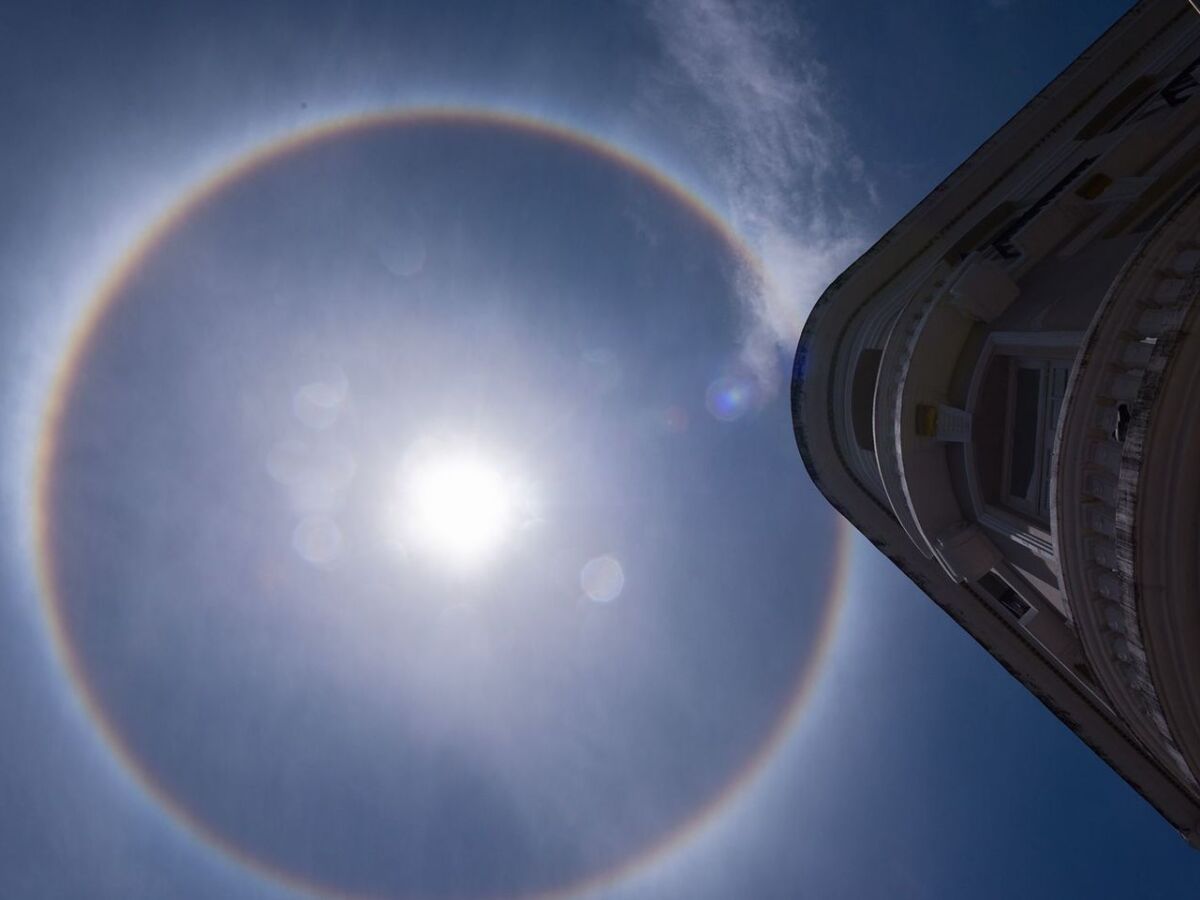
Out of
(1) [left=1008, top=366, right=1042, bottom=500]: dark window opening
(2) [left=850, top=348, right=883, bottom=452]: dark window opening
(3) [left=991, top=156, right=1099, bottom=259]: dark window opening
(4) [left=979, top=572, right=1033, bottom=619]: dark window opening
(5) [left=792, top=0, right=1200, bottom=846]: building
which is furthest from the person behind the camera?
(2) [left=850, top=348, right=883, bottom=452]: dark window opening

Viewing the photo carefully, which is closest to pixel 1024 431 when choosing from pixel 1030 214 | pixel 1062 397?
pixel 1062 397

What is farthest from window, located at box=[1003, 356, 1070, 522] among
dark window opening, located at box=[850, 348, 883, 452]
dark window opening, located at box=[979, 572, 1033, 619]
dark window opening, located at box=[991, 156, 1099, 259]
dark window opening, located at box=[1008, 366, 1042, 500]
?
dark window opening, located at box=[850, 348, 883, 452]

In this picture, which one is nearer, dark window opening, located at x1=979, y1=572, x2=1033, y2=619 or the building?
the building

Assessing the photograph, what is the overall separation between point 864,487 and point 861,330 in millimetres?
4998

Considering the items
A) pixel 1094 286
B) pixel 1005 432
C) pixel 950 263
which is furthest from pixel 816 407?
pixel 1094 286

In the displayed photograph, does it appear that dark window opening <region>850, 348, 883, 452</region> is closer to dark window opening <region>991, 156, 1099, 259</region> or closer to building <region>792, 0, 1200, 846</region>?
building <region>792, 0, 1200, 846</region>

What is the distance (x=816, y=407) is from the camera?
19.7 meters

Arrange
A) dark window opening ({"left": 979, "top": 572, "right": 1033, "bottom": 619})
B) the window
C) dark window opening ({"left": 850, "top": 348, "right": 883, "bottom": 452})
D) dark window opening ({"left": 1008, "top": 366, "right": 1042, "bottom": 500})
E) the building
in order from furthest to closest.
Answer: dark window opening ({"left": 850, "top": 348, "right": 883, "bottom": 452}) → dark window opening ({"left": 979, "top": 572, "right": 1033, "bottom": 619}) → dark window opening ({"left": 1008, "top": 366, "right": 1042, "bottom": 500}) → the window → the building

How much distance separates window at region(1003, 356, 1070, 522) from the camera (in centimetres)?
1177

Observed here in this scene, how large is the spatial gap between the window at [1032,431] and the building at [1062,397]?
0.13 feet

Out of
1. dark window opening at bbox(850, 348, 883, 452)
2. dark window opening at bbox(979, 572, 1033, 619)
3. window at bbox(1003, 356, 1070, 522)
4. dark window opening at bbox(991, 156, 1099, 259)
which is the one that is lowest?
dark window opening at bbox(979, 572, 1033, 619)

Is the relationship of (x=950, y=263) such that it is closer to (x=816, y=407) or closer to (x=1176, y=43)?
(x=816, y=407)

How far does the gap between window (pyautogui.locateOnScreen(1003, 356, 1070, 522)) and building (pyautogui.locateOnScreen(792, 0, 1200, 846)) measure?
0.04m

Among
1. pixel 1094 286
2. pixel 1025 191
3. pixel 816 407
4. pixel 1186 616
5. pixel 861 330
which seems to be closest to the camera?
pixel 1186 616
